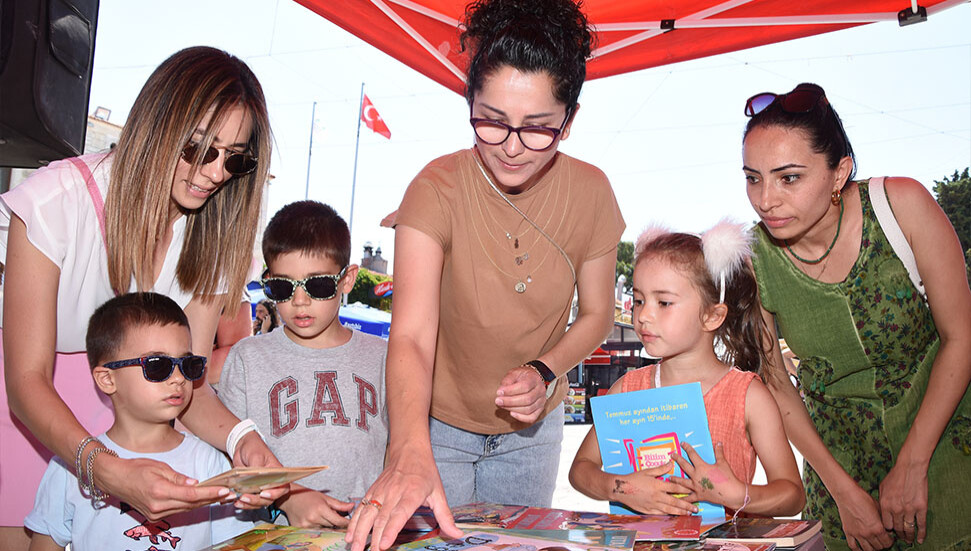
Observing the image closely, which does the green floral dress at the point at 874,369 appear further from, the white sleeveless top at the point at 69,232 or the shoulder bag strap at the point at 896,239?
the white sleeveless top at the point at 69,232

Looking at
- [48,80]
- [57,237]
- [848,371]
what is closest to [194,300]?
[57,237]

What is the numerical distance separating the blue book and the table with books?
19 centimetres

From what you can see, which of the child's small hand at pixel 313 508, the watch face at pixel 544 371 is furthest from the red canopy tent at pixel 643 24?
the child's small hand at pixel 313 508

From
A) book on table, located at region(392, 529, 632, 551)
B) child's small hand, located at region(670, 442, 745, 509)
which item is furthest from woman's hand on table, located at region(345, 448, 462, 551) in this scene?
child's small hand, located at region(670, 442, 745, 509)

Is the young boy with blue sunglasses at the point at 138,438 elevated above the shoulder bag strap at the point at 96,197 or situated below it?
below

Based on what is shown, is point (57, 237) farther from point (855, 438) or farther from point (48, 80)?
point (855, 438)

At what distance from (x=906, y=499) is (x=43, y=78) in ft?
7.52

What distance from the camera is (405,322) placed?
140cm

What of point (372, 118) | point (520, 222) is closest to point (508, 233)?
point (520, 222)

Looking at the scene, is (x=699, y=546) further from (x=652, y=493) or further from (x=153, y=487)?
(x=153, y=487)

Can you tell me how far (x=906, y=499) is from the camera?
167cm

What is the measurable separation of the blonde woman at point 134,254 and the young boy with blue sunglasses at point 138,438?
0.19 ft

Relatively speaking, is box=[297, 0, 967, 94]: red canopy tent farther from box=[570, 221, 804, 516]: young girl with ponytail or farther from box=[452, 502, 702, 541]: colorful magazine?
box=[452, 502, 702, 541]: colorful magazine

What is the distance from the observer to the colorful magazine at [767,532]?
3.58ft
